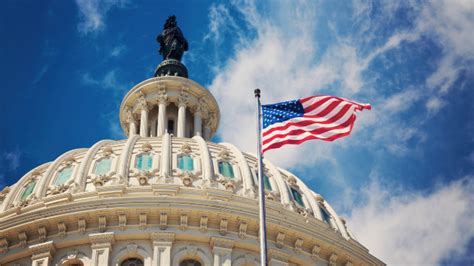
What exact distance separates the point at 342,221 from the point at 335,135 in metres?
21.1

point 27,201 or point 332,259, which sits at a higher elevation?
point 27,201

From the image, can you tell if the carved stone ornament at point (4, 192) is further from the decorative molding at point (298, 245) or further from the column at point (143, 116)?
the decorative molding at point (298, 245)

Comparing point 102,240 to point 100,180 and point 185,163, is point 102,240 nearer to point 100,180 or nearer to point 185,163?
point 100,180

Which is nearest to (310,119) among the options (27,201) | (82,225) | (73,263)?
(82,225)

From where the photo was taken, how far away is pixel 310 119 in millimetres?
38156

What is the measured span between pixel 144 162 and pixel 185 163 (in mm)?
2224

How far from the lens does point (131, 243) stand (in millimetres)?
48500

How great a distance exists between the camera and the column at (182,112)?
6538 centimetres

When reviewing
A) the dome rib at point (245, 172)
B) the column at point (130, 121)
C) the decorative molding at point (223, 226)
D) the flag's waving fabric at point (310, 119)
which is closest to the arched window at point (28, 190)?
the dome rib at point (245, 172)

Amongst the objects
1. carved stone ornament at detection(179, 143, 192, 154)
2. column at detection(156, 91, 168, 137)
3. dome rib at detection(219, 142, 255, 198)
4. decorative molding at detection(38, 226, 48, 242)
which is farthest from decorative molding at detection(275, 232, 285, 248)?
column at detection(156, 91, 168, 137)

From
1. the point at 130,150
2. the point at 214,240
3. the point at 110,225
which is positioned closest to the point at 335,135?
the point at 214,240

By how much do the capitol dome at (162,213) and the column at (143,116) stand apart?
8147 mm

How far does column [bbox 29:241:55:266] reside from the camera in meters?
48.1

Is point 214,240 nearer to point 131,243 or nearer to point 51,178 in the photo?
point 131,243
